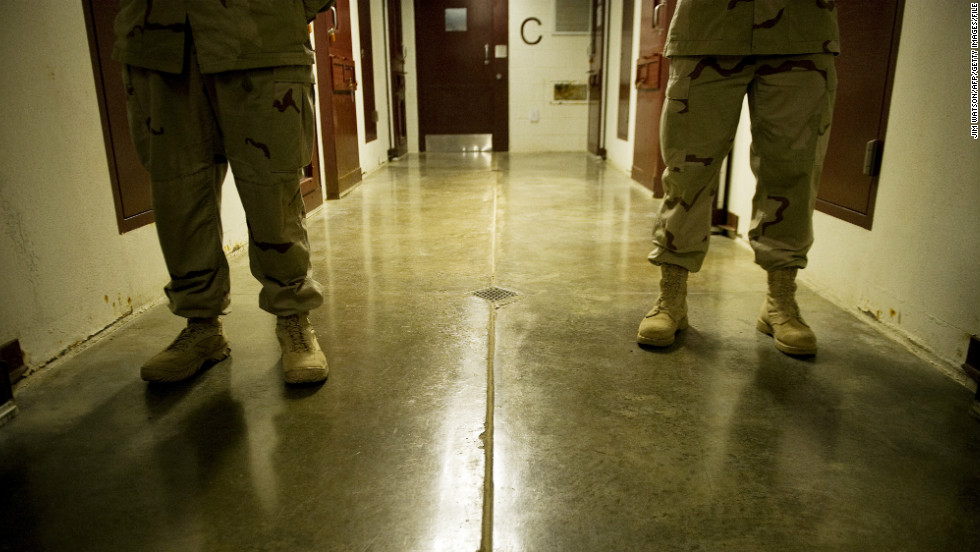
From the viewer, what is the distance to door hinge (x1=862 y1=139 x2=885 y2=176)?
1626mm

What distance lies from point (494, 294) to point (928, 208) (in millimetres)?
1146

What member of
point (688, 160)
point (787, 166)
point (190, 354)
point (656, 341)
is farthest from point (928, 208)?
point (190, 354)

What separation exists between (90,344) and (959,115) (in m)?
2.11

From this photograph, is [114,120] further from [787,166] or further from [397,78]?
[397,78]

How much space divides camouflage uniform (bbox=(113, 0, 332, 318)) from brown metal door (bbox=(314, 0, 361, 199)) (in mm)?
2289

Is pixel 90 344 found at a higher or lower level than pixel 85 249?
lower

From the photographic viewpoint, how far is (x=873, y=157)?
5.37 ft

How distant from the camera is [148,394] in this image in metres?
1.26

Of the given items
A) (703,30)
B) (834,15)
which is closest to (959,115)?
(834,15)

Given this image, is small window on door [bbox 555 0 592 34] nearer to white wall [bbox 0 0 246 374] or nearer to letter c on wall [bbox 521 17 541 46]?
letter c on wall [bbox 521 17 541 46]

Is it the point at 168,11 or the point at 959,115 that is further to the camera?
the point at 959,115

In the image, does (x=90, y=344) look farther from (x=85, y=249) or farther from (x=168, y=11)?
(x=168, y=11)

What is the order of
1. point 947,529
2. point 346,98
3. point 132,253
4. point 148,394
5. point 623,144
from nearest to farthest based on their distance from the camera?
point 947,529 < point 148,394 < point 132,253 < point 346,98 < point 623,144

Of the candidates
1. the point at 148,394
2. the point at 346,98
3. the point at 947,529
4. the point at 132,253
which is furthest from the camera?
the point at 346,98
